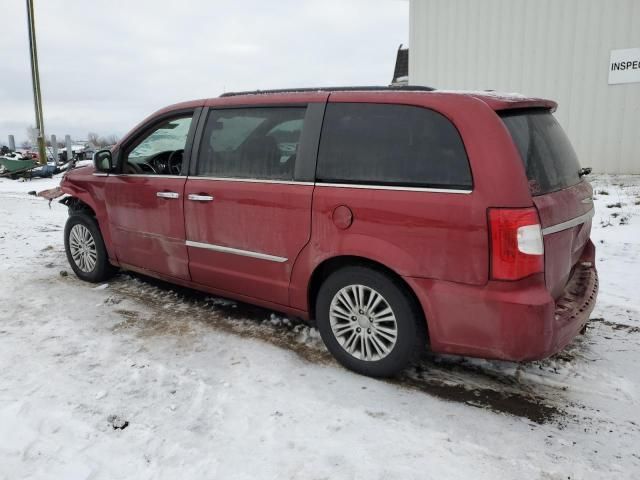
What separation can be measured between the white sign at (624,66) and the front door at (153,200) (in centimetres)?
960

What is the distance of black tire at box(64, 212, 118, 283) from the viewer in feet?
16.2

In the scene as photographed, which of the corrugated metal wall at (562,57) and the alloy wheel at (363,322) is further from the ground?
the corrugated metal wall at (562,57)

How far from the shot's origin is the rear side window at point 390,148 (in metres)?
2.73

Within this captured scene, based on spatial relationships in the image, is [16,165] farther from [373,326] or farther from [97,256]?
[373,326]

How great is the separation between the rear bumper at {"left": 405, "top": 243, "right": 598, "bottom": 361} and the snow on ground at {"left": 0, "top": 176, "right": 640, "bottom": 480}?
0.38 m

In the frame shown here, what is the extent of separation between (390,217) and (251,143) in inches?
51.5

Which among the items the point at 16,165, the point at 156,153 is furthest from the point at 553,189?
the point at 16,165

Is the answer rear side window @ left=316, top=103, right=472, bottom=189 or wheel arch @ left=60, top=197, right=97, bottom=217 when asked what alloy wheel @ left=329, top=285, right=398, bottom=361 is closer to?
rear side window @ left=316, top=103, right=472, bottom=189

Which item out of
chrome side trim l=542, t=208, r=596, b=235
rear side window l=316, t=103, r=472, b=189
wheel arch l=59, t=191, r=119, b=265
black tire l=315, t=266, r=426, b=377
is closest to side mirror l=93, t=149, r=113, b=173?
wheel arch l=59, t=191, r=119, b=265

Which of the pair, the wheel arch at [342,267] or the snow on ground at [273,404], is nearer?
the snow on ground at [273,404]

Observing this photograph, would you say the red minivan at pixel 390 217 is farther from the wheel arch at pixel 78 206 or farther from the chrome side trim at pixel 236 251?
the wheel arch at pixel 78 206

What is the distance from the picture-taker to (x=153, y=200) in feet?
13.8

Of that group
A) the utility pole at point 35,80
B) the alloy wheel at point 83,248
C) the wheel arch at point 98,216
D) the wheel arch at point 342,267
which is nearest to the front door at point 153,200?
the wheel arch at point 98,216

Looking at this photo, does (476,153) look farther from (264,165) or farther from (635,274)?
(635,274)
